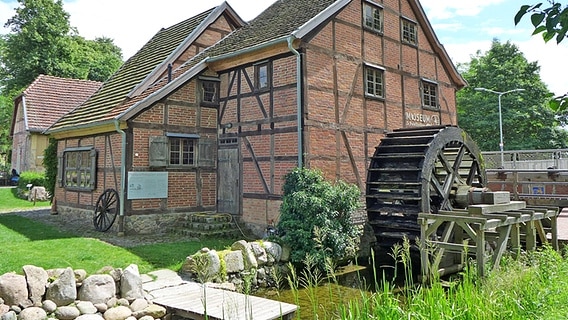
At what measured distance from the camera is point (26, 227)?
11.2 metres

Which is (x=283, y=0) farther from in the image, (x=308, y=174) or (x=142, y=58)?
(x=308, y=174)

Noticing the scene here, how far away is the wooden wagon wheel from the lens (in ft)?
34.6

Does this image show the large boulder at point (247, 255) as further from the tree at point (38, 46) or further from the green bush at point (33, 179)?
the tree at point (38, 46)

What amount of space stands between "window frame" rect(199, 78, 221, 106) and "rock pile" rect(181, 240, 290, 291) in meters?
5.15

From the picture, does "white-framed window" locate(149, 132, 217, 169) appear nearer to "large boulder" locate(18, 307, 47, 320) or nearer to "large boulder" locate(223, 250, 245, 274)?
"large boulder" locate(223, 250, 245, 274)

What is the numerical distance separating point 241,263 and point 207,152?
481 cm

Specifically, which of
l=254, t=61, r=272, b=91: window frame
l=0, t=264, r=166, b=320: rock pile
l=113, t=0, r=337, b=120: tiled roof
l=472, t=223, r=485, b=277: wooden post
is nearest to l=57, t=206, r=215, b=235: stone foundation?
l=113, t=0, r=337, b=120: tiled roof

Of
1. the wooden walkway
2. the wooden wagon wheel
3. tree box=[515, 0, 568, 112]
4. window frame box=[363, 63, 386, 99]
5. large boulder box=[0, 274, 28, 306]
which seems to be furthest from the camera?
window frame box=[363, 63, 386, 99]

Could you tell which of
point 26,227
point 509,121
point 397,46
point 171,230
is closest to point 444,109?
point 397,46

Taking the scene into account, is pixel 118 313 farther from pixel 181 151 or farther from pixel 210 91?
pixel 210 91

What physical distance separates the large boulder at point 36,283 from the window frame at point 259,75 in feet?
21.4

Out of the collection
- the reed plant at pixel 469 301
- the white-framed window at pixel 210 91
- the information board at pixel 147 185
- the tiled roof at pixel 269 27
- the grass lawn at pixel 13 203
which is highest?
the tiled roof at pixel 269 27

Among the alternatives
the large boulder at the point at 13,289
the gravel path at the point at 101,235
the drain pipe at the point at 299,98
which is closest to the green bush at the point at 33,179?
the gravel path at the point at 101,235

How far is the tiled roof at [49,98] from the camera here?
22047mm
